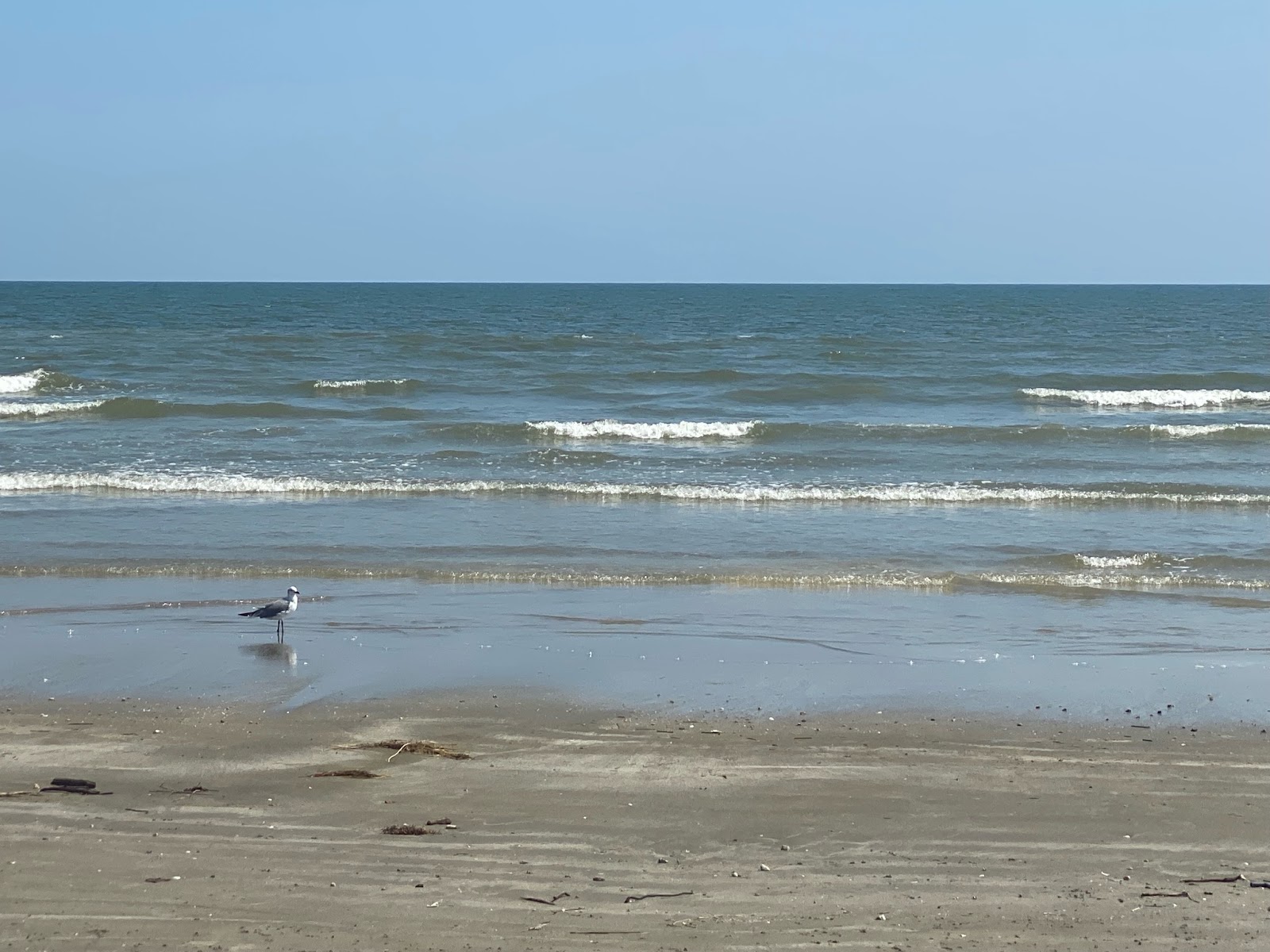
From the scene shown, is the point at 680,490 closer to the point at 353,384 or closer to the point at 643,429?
the point at 643,429

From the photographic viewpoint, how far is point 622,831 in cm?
668

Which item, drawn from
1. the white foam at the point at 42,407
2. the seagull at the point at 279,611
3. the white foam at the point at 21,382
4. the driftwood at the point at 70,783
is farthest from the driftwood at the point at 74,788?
the white foam at the point at 21,382

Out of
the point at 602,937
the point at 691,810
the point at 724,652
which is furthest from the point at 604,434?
the point at 602,937

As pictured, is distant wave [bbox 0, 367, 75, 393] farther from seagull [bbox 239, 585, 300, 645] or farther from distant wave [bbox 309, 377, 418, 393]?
seagull [bbox 239, 585, 300, 645]

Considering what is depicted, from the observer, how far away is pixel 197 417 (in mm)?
26328

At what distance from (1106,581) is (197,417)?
18.7 metres

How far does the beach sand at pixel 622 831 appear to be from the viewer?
5.61 metres

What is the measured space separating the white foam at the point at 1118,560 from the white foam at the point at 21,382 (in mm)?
25769

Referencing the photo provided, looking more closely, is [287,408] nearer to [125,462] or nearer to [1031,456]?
[125,462]

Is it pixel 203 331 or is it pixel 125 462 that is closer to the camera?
pixel 125 462

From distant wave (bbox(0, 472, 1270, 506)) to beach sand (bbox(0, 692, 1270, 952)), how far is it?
30.4 ft

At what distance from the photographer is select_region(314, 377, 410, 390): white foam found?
31.2 m

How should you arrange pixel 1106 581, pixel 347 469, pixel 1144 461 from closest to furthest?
pixel 1106 581 < pixel 347 469 < pixel 1144 461

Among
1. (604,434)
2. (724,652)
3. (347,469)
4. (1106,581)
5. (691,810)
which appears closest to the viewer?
(691,810)
